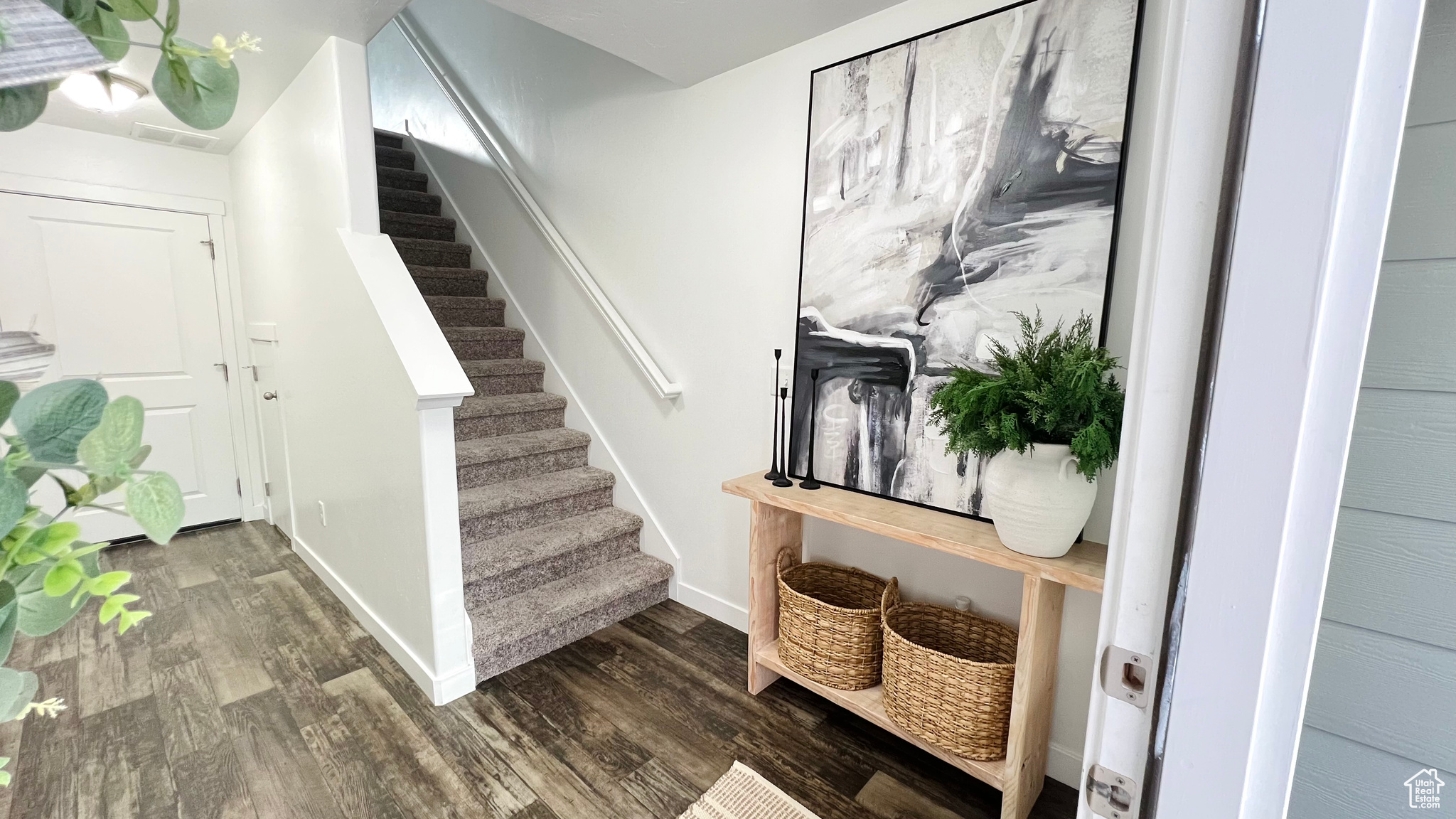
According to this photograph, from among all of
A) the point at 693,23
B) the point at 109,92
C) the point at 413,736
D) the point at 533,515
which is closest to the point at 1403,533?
the point at 109,92

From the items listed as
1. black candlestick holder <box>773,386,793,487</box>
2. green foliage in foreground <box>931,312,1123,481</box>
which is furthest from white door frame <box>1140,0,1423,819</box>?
black candlestick holder <box>773,386,793,487</box>

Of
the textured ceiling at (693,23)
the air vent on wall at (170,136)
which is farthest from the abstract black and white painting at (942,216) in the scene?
the air vent on wall at (170,136)

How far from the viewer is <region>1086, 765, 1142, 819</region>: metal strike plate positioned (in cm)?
46

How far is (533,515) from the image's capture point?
8.63 feet

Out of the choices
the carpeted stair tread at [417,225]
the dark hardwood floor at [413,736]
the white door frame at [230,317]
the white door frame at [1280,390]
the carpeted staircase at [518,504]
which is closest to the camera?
the white door frame at [1280,390]

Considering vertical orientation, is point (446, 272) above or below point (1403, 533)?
above

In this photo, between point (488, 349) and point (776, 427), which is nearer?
point (776, 427)

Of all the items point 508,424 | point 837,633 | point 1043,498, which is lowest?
point 837,633

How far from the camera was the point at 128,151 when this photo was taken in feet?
10.2

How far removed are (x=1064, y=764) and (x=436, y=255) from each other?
377 cm

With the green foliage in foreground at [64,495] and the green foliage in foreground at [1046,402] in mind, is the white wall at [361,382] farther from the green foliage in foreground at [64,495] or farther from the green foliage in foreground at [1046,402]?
the green foliage in foreground at [64,495]

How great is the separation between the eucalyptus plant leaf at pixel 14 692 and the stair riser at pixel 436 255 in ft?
11.8

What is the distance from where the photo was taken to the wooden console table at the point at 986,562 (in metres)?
1.41

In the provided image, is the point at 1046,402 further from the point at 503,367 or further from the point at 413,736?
the point at 503,367
